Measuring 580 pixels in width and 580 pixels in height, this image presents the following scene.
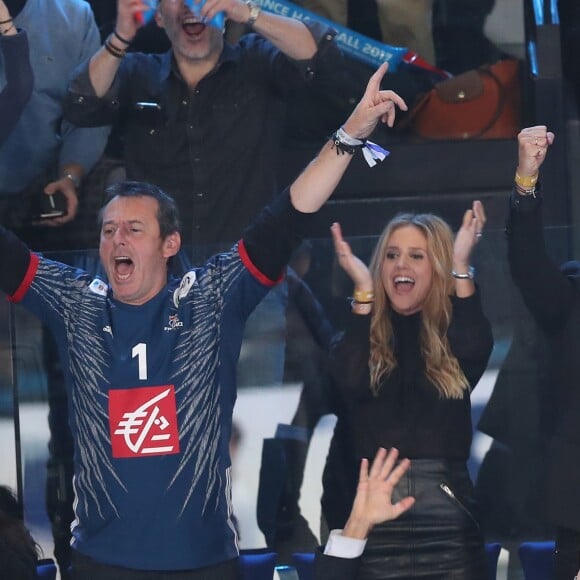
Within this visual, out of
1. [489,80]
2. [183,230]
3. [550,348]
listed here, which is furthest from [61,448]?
[489,80]

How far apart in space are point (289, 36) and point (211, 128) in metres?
0.41

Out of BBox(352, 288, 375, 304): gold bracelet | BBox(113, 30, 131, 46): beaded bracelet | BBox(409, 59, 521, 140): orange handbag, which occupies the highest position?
BBox(113, 30, 131, 46): beaded bracelet

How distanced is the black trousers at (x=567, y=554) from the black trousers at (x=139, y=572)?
2.82 ft

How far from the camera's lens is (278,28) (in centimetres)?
386

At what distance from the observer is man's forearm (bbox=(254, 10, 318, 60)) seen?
3.85m

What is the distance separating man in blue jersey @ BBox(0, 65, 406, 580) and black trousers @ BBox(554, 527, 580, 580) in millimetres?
876

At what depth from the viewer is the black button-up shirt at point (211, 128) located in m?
4.09

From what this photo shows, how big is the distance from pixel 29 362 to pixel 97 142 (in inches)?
30.8

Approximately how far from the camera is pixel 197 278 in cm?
331

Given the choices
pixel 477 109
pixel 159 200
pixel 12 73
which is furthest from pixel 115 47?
pixel 477 109

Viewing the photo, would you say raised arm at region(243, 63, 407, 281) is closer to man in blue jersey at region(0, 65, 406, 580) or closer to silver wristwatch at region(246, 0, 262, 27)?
man in blue jersey at region(0, 65, 406, 580)

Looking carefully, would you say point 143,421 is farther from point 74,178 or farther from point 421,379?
point 74,178

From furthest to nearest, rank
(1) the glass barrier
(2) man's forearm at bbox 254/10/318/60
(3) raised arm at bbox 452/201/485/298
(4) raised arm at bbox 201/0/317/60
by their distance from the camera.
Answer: (1) the glass barrier < (2) man's forearm at bbox 254/10/318/60 < (4) raised arm at bbox 201/0/317/60 < (3) raised arm at bbox 452/201/485/298

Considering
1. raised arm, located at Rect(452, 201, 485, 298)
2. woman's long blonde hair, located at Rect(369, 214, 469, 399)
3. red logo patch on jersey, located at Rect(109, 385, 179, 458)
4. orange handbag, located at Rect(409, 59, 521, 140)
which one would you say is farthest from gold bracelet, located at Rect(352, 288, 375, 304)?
orange handbag, located at Rect(409, 59, 521, 140)
